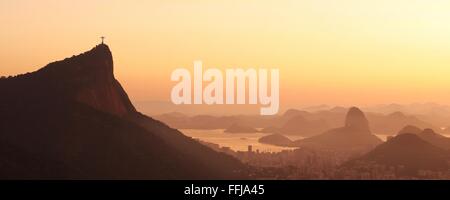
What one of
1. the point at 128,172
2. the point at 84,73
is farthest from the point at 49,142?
the point at 84,73

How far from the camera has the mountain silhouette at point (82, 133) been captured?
12850cm

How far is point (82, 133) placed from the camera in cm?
14850

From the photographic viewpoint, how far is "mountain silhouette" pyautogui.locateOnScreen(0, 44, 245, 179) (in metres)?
128

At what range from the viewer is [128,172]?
459ft

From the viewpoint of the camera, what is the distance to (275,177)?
192 meters

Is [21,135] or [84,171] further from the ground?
[21,135]

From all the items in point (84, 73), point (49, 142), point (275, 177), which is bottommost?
point (275, 177)

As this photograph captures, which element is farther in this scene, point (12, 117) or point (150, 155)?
point (150, 155)
